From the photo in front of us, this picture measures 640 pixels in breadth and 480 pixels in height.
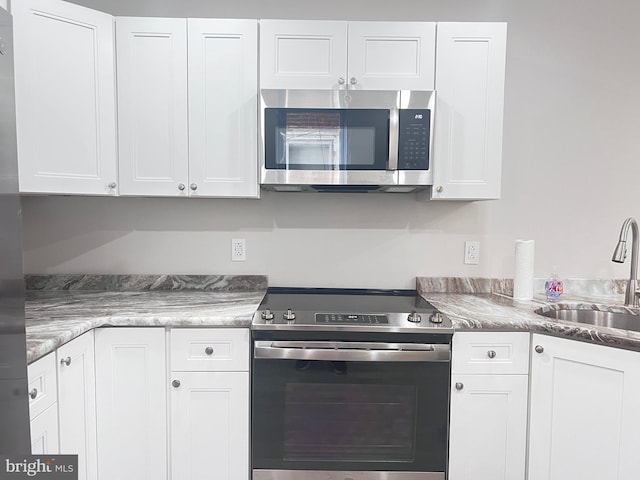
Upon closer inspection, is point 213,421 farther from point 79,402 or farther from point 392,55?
point 392,55

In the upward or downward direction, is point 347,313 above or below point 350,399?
above

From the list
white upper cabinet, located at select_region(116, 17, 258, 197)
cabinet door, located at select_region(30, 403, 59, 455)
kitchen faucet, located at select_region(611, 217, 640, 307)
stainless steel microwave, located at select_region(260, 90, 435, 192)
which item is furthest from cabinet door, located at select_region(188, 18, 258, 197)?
kitchen faucet, located at select_region(611, 217, 640, 307)

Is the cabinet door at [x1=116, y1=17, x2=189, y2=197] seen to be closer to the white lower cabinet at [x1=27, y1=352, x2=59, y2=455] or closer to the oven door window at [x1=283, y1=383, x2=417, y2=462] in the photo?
the white lower cabinet at [x1=27, y1=352, x2=59, y2=455]

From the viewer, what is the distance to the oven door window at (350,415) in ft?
5.47

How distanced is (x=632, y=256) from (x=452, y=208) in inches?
34.6

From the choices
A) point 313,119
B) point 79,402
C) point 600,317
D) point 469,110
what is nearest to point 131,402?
point 79,402

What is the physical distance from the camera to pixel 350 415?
5.52 ft

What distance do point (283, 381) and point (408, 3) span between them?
2064 millimetres

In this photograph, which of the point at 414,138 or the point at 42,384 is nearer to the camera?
the point at 42,384

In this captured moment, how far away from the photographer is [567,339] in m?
1.60

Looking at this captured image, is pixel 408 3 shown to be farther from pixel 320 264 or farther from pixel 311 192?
pixel 320 264

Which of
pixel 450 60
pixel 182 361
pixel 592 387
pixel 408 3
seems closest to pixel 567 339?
pixel 592 387

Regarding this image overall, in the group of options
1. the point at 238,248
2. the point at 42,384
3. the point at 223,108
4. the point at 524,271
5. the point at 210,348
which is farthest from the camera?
the point at 238,248

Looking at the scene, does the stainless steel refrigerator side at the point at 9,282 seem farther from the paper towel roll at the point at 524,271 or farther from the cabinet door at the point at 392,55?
the paper towel roll at the point at 524,271
